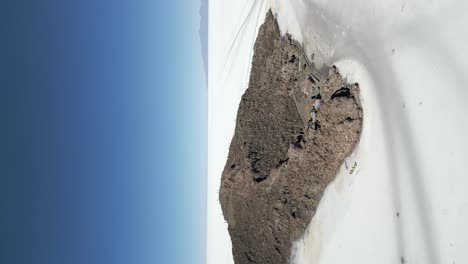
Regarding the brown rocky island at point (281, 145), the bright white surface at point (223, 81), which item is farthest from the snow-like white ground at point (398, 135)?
the bright white surface at point (223, 81)

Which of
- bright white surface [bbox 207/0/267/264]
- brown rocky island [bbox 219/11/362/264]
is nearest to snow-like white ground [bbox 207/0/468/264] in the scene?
brown rocky island [bbox 219/11/362/264]

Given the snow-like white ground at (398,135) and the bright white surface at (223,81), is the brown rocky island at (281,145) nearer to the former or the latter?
the snow-like white ground at (398,135)

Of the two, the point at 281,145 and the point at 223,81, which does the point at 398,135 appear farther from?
the point at 223,81

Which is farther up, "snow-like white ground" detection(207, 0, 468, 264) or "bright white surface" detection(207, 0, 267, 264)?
"bright white surface" detection(207, 0, 267, 264)

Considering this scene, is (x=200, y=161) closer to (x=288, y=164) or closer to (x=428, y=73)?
(x=288, y=164)

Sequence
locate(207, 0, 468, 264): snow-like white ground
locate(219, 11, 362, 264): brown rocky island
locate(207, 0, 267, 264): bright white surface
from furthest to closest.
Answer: locate(207, 0, 267, 264): bright white surface
locate(219, 11, 362, 264): brown rocky island
locate(207, 0, 468, 264): snow-like white ground

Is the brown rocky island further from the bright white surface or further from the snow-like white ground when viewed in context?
the bright white surface

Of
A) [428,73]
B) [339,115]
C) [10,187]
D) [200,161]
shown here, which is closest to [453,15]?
[428,73]
